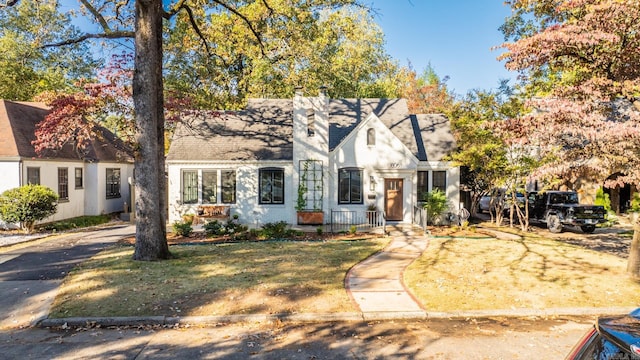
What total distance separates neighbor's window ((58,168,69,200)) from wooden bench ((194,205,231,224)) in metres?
7.93

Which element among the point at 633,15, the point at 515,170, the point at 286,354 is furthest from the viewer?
the point at 515,170

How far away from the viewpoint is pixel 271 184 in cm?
1967

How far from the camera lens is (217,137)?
21094mm

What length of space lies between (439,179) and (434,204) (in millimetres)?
1937

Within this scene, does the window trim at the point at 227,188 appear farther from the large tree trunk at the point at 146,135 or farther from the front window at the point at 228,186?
the large tree trunk at the point at 146,135

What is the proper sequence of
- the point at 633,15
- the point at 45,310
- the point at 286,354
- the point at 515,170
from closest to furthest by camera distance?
1. the point at 286,354
2. the point at 45,310
3. the point at 633,15
4. the point at 515,170

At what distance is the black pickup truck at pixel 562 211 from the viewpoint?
58.6ft

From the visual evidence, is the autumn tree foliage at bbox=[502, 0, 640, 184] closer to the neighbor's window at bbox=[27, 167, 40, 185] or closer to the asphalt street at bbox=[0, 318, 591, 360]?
the asphalt street at bbox=[0, 318, 591, 360]

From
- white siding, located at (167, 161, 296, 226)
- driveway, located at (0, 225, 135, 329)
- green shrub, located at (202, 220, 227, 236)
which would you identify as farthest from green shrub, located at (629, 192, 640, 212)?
driveway, located at (0, 225, 135, 329)

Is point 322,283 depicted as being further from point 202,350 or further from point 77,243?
point 77,243

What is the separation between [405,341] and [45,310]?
269 inches

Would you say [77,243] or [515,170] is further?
[515,170]

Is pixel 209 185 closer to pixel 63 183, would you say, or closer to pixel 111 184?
pixel 63 183

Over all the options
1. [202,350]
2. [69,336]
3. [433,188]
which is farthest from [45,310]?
[433,188]
